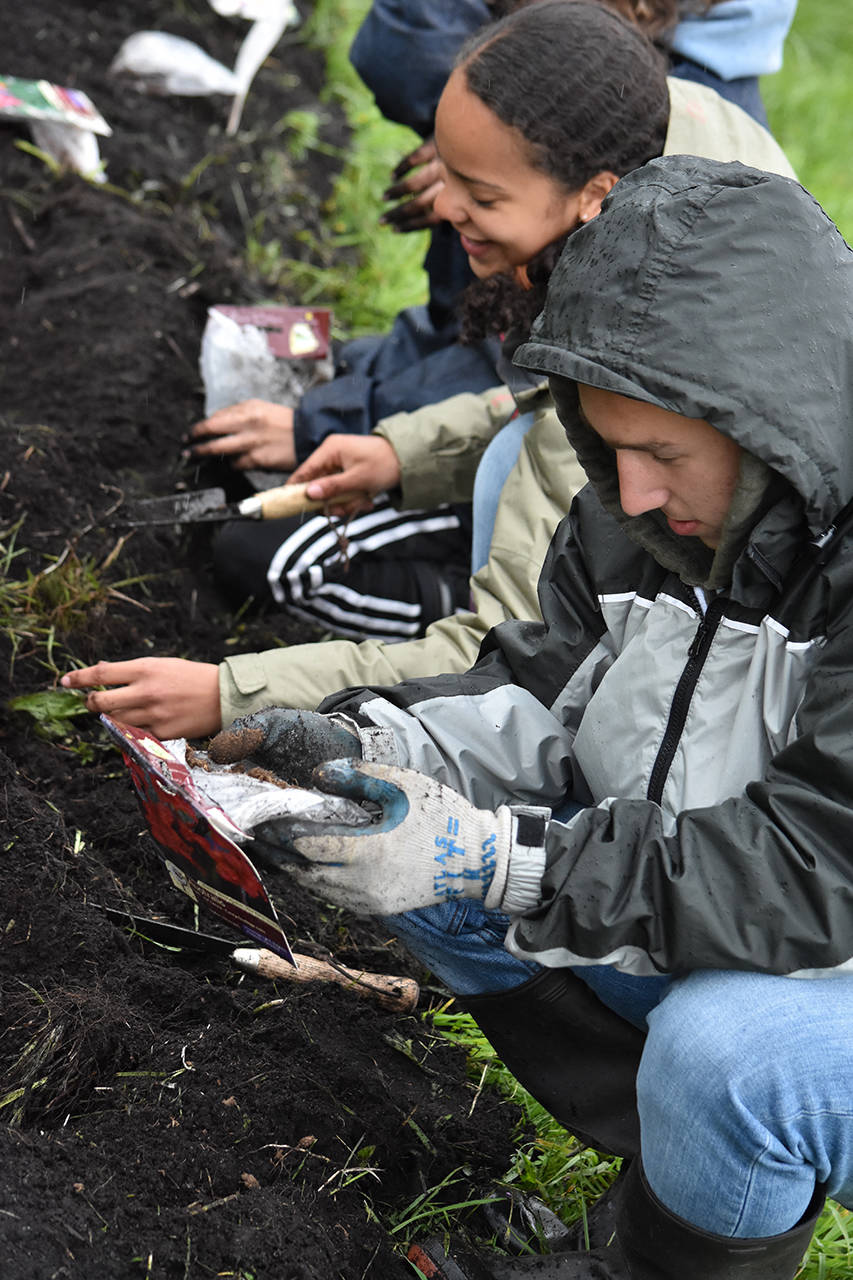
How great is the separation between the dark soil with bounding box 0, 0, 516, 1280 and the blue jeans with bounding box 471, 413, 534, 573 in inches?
24.3

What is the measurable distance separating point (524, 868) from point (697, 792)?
274 mm

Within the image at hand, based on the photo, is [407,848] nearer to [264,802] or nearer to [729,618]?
[264,802]

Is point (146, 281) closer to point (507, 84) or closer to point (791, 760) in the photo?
point (507, 84)

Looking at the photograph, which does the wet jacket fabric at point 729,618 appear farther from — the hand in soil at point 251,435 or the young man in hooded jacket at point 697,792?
the hand in soil at point 251,435

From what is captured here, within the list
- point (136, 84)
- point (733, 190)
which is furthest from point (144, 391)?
point (733, 190)

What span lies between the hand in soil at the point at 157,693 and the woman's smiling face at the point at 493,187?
97cm

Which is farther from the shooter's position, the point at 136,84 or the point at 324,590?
the point at 136,84

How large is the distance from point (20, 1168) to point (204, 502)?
1732 millimetres

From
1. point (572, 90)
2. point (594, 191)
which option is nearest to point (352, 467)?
point (594, 191)

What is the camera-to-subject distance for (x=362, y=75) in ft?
12.1

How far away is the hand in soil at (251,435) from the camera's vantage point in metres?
3.12

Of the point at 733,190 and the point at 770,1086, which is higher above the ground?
the point at 733,190

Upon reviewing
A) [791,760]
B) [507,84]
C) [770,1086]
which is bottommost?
[770,1086]

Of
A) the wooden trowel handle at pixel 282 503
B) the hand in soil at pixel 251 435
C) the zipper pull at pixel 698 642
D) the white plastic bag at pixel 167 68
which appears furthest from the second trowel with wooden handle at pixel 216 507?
the white plastic bag at pixel 167 68
